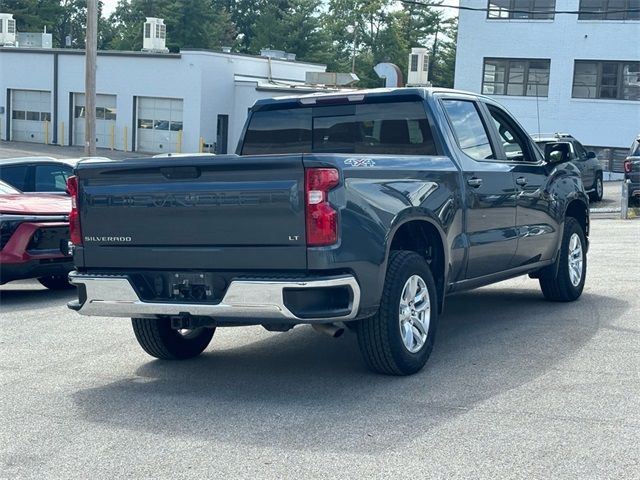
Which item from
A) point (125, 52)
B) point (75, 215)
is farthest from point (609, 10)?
point (75, 215)

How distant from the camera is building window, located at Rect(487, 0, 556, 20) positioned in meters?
41.2

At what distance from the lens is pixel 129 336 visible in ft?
29.3

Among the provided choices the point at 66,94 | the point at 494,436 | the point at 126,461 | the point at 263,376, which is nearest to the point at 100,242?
the point at 263,376

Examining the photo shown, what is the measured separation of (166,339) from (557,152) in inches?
159

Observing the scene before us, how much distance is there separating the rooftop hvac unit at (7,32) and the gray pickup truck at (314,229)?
53.3m

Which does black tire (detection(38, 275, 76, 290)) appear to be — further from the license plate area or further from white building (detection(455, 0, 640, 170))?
white building (detection(455, 0, 640, 170))

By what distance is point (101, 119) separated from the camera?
53.0 m

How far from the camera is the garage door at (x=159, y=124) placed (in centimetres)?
4994

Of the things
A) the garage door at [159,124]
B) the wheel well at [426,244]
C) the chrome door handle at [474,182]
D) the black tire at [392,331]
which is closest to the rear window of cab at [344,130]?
the chrome door handle at [474,182]

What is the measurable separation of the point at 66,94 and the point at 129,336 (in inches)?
1838

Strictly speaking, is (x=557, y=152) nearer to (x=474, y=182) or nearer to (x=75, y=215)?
(x=474, y=182)

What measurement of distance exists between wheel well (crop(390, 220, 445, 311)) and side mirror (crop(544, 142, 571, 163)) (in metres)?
2.28

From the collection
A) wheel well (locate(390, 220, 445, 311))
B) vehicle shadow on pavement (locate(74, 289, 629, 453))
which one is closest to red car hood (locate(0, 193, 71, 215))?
vehicle shadow on pavement (locate(74, 289, 629, 453))

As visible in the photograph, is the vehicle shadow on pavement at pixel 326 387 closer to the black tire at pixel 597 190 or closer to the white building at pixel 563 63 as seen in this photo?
the black tire at pixel 597 190
